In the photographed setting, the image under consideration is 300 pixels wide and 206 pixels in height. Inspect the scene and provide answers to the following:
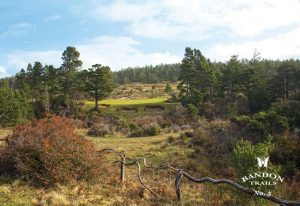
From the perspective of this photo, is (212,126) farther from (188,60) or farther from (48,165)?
Answer: (188,60)

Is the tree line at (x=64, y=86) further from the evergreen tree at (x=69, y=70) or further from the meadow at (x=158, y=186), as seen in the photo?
the meadow at (x=158, y=186)

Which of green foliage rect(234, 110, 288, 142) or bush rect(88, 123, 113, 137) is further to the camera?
bush rect(88, 123, 113, 137)

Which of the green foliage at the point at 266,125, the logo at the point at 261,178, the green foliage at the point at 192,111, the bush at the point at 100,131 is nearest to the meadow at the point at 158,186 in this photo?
the logo at the point at 261,178

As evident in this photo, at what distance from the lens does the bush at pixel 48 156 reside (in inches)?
453

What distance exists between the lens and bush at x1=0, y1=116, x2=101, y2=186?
1150cm

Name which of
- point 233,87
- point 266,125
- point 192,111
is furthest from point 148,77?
point 266,125

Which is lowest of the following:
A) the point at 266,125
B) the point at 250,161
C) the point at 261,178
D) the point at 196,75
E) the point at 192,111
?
the point at 192,111

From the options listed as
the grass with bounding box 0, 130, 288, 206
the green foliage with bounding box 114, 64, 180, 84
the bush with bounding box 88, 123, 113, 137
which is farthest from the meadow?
the green foliage with bounding box 114, 64, 180, 84

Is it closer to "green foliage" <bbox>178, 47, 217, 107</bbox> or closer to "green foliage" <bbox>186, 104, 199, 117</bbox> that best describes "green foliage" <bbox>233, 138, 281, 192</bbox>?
"green foliage" <bbox>186, 104, 199, 117</bbox>

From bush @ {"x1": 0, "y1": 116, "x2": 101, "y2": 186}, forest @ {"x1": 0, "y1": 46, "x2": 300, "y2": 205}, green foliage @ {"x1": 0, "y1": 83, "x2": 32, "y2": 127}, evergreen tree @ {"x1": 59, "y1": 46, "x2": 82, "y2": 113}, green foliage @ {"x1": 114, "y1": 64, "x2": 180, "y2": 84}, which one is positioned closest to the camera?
forest @ {"x1": 0, "y1": 46, "x2": 300, "y2": 205}

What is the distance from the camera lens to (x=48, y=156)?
11516mm

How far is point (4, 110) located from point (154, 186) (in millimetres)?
36869

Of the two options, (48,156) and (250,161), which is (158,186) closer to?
(250,161)

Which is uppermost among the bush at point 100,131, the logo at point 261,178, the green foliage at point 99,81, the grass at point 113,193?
the green foliage at point 99,81
